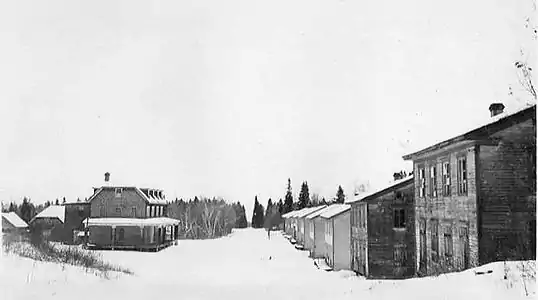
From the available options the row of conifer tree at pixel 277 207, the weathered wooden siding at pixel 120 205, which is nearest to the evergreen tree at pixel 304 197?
the row of conifer tree at pixel 277 207

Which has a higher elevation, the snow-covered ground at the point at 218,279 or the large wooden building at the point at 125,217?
the large wooden building at the point at 125,217

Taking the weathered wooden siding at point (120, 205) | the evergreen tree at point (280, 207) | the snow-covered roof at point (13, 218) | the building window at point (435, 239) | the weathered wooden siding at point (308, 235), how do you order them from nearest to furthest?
the weathered wooden siding at point (120, 205) < the weathered wooden siding at point (308, 235) < the evergreen tree at point (280, 207) < the snow-covered roof at point (13, 218) < the building window at point (435, 239)

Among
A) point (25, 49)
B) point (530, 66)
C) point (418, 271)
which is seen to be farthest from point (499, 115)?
point (25, 49)

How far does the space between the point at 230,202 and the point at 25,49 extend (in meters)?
2.72

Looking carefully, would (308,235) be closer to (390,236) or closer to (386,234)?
(386,234)

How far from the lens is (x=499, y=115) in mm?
6000

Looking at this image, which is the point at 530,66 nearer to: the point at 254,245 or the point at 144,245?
the point at 254,245

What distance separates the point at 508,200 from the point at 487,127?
860mm

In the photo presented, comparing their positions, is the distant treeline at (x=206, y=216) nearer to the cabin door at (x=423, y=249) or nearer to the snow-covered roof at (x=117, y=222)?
the snow-covered roof at (x=117, y=222)

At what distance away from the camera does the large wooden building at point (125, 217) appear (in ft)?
18.7

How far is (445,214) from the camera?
23.8 feet

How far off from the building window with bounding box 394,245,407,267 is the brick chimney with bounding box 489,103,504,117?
232 cm

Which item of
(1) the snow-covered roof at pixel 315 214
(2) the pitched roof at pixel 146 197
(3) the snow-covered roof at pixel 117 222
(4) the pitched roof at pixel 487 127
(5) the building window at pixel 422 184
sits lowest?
(3) the snow-covered roof at pixel 117 222

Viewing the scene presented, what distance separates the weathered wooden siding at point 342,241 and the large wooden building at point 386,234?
7cm
